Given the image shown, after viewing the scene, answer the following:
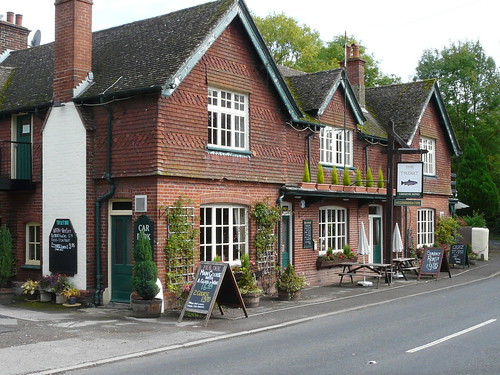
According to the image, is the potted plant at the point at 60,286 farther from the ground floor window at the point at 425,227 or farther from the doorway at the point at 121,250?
the ground floor window at the point at 425,227

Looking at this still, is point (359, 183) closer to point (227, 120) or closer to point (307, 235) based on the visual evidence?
point (307, 235)

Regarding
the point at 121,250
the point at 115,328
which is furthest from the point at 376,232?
the point at 115,328

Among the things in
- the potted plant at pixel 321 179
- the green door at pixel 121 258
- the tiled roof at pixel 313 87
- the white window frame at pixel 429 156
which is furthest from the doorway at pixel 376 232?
the green door at pixel 121 258

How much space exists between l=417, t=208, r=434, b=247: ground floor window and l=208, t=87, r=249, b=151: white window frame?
12544 millimetres

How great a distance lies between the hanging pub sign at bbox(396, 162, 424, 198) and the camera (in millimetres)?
21125

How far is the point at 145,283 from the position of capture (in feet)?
44.0

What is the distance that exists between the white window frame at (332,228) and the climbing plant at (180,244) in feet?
22.9

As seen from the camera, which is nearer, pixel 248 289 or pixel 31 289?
pixel 248 289

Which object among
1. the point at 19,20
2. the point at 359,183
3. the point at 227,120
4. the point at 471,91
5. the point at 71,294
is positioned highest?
the point at 471,91

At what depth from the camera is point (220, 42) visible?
16.2m

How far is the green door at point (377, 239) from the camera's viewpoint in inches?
965

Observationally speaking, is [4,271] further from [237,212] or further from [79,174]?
[237,212]

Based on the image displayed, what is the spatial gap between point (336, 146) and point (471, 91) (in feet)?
109

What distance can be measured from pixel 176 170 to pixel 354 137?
1000 centimetres
